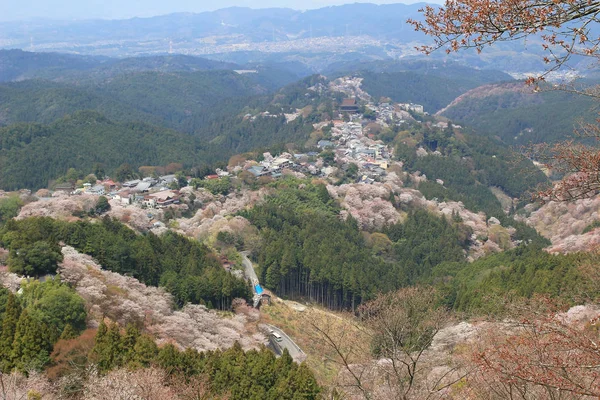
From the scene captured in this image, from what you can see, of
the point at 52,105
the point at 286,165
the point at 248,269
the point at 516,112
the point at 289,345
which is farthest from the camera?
the point at 516,112

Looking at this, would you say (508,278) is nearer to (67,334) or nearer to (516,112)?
(67,334)

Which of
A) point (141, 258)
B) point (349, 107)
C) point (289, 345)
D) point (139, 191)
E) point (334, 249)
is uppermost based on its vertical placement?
point (141, 258)

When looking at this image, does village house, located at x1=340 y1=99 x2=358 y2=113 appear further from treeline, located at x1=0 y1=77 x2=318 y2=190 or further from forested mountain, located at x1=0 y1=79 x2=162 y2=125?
forested mountain, located at x1=0 y1=79 x2=162 y2=125

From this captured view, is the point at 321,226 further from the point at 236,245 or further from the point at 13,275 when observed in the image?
the point at 13,275

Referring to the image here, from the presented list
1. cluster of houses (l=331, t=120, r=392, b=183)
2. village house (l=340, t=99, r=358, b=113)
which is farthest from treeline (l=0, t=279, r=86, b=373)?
village house (l=340, t=99, r=358, b=113)

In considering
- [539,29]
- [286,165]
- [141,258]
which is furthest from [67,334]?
[286,165]

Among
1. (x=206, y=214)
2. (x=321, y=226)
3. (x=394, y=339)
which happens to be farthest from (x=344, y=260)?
(x=394, y=339)
